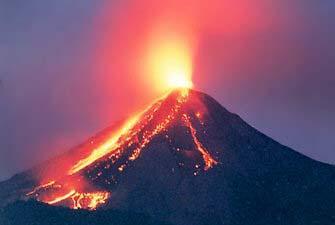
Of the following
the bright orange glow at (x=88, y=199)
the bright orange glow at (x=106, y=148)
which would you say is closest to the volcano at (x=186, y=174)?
the bright orange glow at (x=88, y=199)

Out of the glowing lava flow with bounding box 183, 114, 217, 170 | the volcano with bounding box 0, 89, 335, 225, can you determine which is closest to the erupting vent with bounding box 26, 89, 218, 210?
the glowing lava flow with bounding box 183, 114, 217, 170

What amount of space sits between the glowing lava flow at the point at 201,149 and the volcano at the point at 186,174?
200 millimetres

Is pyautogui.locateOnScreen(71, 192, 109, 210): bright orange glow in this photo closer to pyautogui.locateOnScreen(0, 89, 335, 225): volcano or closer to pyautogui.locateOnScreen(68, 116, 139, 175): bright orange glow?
pyautogui.locateOnScreen(0, 89, 335, 225): volcano

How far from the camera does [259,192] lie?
155 m

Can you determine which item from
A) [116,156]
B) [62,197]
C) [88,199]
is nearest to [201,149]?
[116,156]

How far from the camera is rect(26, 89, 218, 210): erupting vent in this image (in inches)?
5674

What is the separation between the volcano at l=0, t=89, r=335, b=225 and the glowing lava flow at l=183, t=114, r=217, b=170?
20cm

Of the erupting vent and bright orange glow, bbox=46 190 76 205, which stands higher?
the erupting vent

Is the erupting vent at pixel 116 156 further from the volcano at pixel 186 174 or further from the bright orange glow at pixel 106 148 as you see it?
the volcano at pixel 186 174

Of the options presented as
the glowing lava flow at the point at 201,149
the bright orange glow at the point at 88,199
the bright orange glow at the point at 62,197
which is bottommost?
the bright orange glow at the point at 88,199

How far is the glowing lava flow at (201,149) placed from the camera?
15575cm

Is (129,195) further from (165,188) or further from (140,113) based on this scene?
(140,113)

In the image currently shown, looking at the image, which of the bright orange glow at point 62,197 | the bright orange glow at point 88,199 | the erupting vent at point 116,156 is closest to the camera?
the bright orange glow at point 88,199

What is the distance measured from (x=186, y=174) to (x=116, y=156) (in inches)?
586
